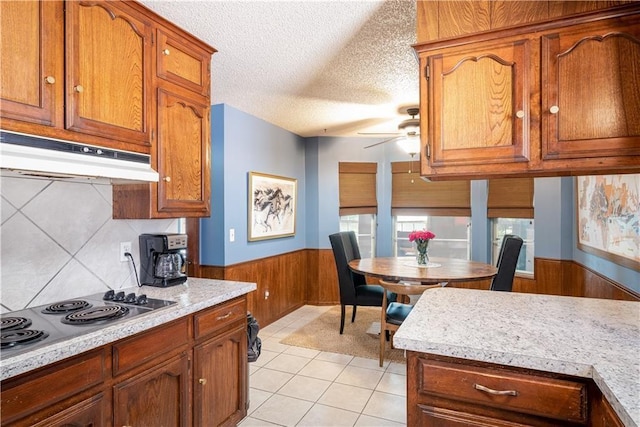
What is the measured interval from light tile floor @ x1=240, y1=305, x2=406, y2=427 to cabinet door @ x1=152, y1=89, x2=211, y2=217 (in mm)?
1479

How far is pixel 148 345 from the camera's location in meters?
1.60

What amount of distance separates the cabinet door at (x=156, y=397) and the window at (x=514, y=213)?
4.08 metres

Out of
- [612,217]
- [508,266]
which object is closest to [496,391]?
[612,217]

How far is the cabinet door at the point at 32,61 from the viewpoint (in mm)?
1357

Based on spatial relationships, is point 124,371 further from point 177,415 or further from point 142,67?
point 142,67

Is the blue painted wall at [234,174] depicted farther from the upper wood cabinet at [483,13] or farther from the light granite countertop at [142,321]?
the upper wood cabinet at [483,13]

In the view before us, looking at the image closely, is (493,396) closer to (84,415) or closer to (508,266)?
(84,415)

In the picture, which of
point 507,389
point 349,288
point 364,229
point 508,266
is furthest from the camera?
point 364,229

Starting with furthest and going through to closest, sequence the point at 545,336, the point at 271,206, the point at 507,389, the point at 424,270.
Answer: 1. the point at 271,206
2. the point at 424,270
3. the point at 545,336
4. the point at 507,389

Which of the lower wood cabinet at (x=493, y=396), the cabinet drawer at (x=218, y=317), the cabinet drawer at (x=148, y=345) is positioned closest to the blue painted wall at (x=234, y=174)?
the cabinet drawer at (x=218, y=317)

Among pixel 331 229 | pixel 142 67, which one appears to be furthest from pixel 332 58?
pixel 331 229

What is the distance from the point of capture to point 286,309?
4754mm

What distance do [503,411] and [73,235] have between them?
7.12 feet

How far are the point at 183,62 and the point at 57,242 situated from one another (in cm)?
126
